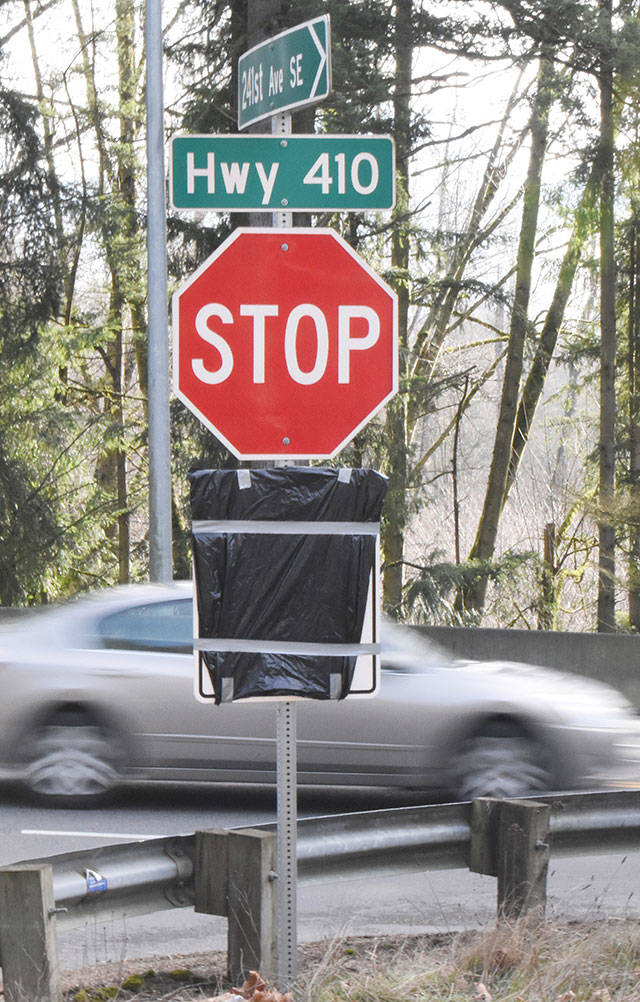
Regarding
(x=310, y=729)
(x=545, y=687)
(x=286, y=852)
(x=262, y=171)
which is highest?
(x=262, y=171)

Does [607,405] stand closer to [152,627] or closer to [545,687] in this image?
[545,687]

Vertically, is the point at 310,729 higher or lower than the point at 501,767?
higher

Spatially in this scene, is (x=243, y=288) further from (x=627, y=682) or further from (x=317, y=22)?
(x=627, y=682)

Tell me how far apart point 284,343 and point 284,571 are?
0.75 meters

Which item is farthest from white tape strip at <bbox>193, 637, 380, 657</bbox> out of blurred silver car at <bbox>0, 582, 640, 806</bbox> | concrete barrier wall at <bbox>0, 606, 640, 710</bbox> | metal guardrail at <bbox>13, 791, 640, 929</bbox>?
concrete barrier wall at <bbox>0, 606, 640, 710</bbox>

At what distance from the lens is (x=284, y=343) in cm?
425

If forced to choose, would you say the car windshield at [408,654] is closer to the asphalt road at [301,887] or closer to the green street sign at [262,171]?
the asphalt road at [301,887]

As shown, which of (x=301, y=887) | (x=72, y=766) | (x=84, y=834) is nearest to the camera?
(x=301, y=887)

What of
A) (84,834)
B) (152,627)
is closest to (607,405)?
(152,627)

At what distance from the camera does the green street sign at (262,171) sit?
4473 millimetres

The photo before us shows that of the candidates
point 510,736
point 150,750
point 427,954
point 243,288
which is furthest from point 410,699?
point 243,288

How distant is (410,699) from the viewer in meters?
8.75

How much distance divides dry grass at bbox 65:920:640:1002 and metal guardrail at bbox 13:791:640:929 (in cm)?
31

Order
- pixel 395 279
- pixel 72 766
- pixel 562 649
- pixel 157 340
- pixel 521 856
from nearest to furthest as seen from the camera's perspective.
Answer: pixel 521 856, pixel 72 766, pixel 157 340, pixel 562 649, pixel 395 279
